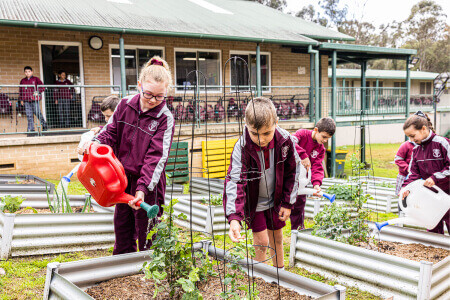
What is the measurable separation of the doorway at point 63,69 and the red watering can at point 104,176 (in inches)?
360

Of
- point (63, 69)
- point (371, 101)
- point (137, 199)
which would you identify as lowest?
point (137, 199)

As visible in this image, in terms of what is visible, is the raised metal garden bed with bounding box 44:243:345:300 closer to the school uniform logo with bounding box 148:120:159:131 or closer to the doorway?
the school uniform logo with bounding box 148:120:159:131

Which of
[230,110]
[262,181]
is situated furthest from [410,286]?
[230,110]

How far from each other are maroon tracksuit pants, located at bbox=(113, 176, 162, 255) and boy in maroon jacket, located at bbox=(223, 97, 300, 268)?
659mm

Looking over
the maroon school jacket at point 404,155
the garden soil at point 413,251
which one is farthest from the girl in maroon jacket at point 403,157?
the garden soil at point 413,251

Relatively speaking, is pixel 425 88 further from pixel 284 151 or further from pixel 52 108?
pixel 284 151

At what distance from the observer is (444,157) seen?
4.87 metres

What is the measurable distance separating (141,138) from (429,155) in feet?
11.9

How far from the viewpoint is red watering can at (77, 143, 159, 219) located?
279cm

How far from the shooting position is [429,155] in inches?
195

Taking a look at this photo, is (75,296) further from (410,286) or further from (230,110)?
(230,110)

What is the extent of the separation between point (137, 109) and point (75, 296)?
147 centimetres

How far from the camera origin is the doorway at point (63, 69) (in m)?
11.5

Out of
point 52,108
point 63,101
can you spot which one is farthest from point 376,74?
point 52,108
